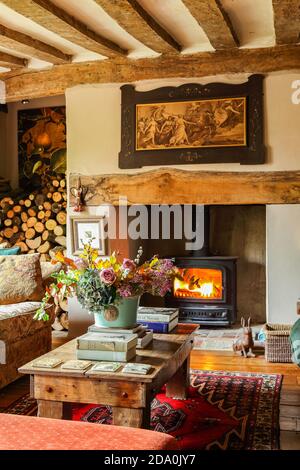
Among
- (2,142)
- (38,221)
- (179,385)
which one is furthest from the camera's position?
(2,142)

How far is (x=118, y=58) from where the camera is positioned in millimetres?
5164

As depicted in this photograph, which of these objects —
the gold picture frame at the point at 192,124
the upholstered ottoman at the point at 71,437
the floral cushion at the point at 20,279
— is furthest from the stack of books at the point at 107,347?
the gold picture frame at the point at 192,124

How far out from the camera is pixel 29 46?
4566mm

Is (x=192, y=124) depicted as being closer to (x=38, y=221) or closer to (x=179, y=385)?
(x=38, y=221)

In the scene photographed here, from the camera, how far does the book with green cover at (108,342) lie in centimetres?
256

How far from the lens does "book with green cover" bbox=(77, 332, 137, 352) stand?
256 cm

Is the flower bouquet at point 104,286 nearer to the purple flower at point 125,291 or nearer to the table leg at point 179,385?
the purple flower at point 125,291

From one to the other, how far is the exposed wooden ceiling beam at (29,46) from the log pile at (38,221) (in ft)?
4.40

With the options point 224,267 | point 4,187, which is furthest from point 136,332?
point 4,187

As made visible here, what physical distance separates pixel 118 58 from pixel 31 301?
255cm

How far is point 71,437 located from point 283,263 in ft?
11.6

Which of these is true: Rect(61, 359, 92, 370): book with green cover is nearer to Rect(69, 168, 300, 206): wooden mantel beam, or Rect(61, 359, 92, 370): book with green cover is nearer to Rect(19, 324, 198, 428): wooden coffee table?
Rect(19, 324, 198, 428): wooden coffee table

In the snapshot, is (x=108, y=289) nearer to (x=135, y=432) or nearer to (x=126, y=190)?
(x=135, y=432)

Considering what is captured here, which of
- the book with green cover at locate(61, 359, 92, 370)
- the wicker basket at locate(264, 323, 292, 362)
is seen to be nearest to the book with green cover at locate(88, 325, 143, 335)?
the book with green cover at locate(61, 359, 92, 370)
